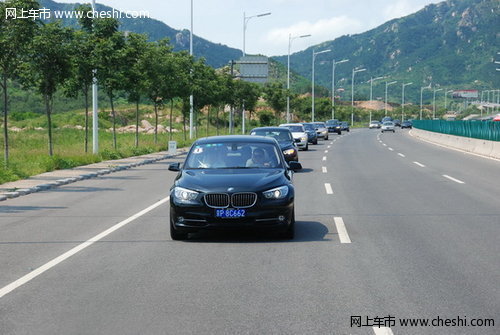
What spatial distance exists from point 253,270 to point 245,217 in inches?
65.2

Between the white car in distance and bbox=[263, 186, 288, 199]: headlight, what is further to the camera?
the white car in distance

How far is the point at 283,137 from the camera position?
78.2ft

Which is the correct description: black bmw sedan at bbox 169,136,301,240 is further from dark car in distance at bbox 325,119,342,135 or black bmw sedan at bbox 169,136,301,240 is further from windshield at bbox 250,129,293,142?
dark car in distance at bbox 325,119,342,135

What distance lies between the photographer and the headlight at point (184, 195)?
944 cm

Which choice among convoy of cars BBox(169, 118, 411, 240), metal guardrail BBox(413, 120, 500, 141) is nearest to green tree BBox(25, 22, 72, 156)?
convoy of cars BBox(169, 118, 411, 240)

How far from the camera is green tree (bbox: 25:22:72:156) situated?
77.8ft

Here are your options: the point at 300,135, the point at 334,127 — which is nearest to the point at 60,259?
the point at 300,135

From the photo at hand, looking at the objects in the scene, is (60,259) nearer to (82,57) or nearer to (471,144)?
(82,57)

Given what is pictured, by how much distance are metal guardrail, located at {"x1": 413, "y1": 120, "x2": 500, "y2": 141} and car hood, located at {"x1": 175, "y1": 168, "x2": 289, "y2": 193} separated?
24.7 metres

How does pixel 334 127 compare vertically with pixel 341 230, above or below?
above

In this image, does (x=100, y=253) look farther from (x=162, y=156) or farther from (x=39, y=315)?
(x=162, y=156)

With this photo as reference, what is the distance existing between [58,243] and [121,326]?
4.32 metres

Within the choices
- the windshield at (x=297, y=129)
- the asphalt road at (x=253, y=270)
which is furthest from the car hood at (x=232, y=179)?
the windshield at (x=297, y=129)

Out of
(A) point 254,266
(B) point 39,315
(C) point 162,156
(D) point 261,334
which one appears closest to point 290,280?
(A) point 254,266
